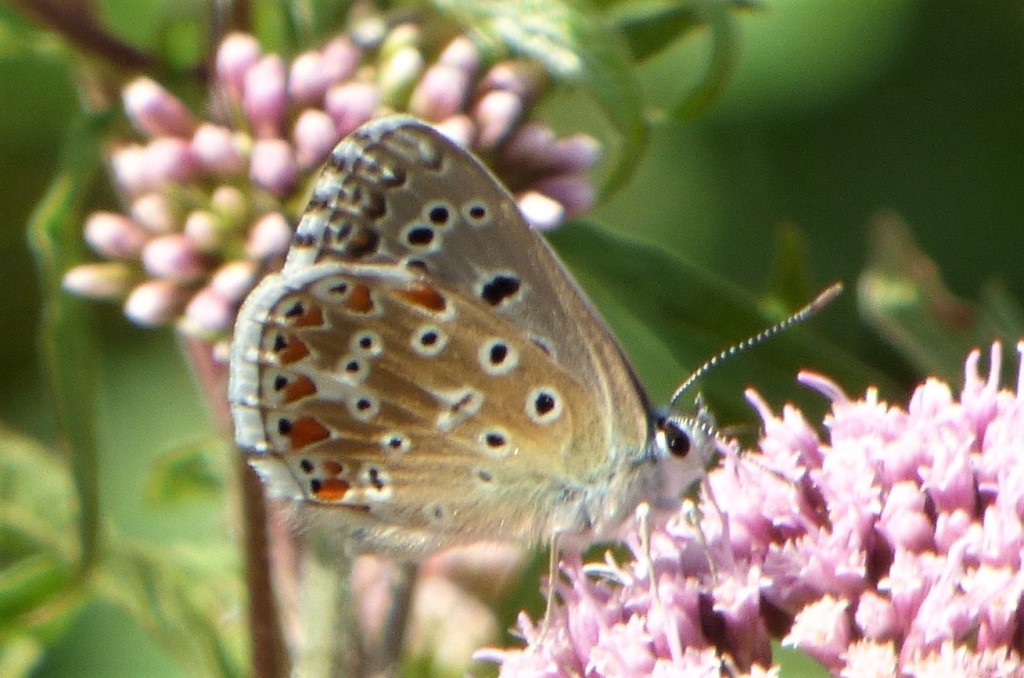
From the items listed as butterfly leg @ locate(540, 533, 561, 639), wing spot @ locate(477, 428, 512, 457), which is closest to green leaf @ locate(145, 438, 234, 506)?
wing spot @ locate(477, 428, 512, 457)

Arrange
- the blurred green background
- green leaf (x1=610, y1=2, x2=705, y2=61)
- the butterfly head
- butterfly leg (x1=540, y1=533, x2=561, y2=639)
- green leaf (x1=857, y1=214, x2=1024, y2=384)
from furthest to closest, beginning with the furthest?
1. the blurred green background
2. green leaf (x1=857, y1=214, x2=1024, y2=384)
3. green leaf (x1=610, y1=2, x2=705, y2=61)
4. the butterfly head
5. butterfly leg (x1=540, y1=533, x2=561, y2=639)

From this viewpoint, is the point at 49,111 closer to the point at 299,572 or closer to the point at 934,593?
the point at 299,572

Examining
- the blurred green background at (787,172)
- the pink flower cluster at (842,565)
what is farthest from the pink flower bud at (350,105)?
the blurred green background at (787,172)

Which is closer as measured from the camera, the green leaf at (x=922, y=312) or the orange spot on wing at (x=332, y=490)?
the orange spot on wing at (x=332, y=490)

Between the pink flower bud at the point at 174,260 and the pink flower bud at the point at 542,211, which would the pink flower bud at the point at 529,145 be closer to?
the pink flower bud at the point at 542,211

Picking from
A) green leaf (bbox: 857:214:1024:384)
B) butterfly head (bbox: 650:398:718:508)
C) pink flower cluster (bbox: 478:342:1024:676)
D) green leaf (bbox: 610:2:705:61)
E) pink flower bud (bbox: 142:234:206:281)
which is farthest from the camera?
green leaf (bbox: 857:214:1024:384)

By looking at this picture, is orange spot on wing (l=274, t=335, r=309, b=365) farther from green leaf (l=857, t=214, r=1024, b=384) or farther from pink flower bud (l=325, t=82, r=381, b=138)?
green leaf (l=857, t=214, r=1024, b=384)

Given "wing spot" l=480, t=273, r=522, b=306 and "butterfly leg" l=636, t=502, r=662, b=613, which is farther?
"wing spot" l=480, t=273, r=522, b=306

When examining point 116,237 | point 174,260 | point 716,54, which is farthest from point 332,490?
point 716,54
